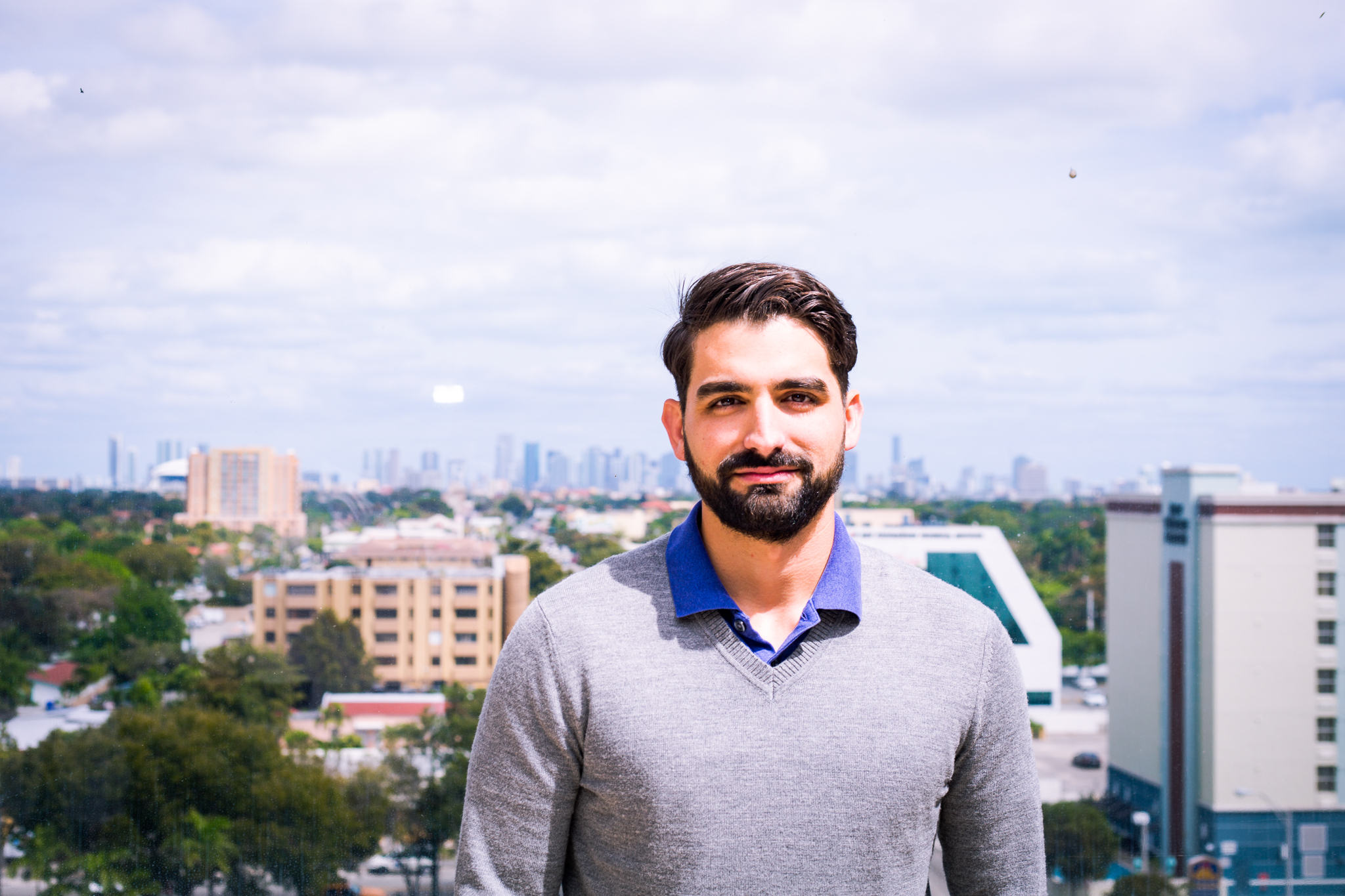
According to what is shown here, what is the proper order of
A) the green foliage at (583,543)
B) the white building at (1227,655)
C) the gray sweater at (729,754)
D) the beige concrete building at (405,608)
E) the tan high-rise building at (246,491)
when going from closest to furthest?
the gray sweater at (729,754) → the green foliage at (583,543) → the white building at (1227,655) → the beige concrete building at (405,608) → the tan high-rise building at (246,491)

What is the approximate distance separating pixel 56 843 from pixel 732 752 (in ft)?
9.81

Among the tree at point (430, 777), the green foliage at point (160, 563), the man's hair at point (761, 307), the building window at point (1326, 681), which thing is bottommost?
the tree at point (430, 777)

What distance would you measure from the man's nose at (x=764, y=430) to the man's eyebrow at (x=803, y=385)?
0.01m

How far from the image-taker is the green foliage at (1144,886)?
2.84m

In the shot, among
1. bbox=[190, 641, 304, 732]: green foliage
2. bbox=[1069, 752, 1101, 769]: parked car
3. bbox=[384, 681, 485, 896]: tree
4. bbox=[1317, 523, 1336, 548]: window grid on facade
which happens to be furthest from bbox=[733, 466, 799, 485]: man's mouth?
bbox=[1317, 523, 1336, 548]: window grid on facade

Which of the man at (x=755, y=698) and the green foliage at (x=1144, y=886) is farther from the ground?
the man at (x=755, y=698)

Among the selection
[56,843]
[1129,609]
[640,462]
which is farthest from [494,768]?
[1129,609]

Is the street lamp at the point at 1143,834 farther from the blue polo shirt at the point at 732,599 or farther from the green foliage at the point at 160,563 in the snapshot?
the green foliage at the point at 160,563

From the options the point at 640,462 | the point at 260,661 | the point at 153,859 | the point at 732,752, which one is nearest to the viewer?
the point at 732,752

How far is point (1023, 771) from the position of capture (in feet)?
2.68

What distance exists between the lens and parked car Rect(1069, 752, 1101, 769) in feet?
9.95

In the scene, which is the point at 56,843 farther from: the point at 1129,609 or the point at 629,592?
the point at 1129,609

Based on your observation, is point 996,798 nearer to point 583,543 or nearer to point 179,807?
point 583,543

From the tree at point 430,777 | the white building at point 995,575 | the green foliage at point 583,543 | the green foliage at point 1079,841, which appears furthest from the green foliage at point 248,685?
the green foliage at point 1079,841
